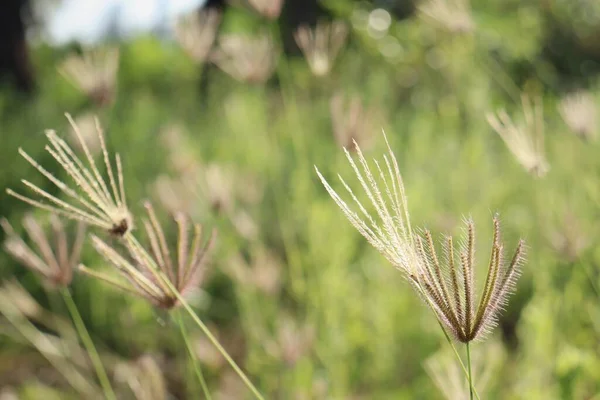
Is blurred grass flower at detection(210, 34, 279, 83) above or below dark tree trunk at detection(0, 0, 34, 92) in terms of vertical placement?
above

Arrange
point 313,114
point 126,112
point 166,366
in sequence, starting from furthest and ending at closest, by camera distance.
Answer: point 126,112, point 313,114, point 166,366

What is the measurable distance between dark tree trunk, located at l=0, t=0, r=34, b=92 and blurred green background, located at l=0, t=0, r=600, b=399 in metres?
1.48

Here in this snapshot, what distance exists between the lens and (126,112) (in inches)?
166

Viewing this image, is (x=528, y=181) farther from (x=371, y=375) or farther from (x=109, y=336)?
(x=109, y=336)

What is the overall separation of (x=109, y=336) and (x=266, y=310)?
741 mm

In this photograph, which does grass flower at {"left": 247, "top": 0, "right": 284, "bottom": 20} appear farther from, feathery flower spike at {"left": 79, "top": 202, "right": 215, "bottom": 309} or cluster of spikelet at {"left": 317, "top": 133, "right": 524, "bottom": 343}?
cluster of spikelet at {"left": 317, "top": 133, "right": 524, "bottom": 343}

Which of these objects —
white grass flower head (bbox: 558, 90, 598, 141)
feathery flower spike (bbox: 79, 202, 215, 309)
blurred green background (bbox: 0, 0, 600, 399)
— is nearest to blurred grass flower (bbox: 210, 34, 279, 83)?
blurred green background (bbox: 0, 0, 600, 399)

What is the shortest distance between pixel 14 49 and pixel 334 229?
4654mm

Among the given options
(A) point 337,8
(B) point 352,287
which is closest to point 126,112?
(A) point 337,8

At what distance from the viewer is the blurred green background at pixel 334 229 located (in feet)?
5.11

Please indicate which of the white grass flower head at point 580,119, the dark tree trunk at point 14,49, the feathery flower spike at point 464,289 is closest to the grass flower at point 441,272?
the feathery flower spike at point 464,289

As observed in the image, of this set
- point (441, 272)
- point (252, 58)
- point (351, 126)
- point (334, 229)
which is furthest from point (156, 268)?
point (334, 229)

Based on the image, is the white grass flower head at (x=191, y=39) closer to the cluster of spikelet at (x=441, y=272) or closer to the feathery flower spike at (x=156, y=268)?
the feathery flower spike at (x=156, y=268)

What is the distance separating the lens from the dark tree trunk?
582cm
